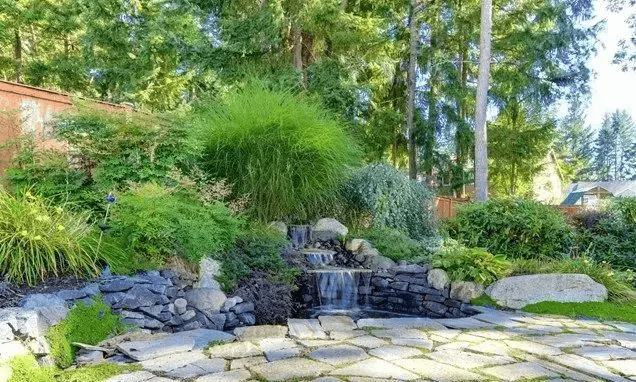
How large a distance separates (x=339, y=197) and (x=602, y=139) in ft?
157

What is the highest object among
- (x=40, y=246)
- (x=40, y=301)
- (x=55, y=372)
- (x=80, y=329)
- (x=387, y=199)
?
(x=387, y=199)

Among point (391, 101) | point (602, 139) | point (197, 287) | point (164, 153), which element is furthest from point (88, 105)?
point (602, 139)

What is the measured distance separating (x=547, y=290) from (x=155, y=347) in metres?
3.74

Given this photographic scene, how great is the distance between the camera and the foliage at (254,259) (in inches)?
193

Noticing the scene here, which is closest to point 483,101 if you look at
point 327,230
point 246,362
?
point 327,230

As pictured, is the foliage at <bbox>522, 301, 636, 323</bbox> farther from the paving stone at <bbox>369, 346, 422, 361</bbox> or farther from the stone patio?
the paving stone at <bbox>369, 346, 422, 361</bbox>

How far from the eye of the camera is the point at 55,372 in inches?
113

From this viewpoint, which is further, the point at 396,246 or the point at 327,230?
the point at 327,230

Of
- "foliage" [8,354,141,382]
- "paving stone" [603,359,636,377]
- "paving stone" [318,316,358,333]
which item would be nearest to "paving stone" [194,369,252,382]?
"foliage" [8,354,141,382]

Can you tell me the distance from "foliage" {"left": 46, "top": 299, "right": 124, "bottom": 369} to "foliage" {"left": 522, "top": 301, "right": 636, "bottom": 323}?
12.3ft

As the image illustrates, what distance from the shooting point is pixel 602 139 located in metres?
47.0

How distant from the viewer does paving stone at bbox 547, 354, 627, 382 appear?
2.80m

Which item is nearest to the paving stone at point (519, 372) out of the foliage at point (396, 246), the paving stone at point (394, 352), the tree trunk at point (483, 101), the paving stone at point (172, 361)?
the paving stone at point (394, 352)

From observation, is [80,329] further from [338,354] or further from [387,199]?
[387,199]
